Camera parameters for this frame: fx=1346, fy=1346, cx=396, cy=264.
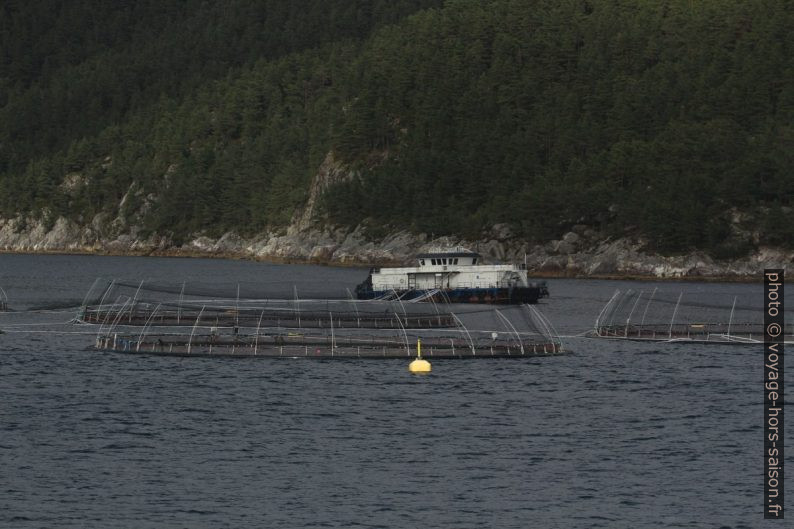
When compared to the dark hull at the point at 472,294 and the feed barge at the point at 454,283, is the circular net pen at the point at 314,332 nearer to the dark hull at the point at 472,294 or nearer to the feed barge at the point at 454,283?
the dark hull at the point at 472,294

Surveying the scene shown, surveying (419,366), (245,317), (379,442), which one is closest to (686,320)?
(245,317)

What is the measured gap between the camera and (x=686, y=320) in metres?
128

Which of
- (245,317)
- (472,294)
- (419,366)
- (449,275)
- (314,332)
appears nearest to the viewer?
(419,366)

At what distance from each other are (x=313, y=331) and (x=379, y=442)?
4875cm

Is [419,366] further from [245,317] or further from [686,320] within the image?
[686,320]

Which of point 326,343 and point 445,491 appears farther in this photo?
point 326,343

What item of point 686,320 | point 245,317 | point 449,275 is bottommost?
point 686,320

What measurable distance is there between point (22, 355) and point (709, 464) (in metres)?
55.1

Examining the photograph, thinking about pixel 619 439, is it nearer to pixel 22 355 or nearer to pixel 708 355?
pixel 708 355

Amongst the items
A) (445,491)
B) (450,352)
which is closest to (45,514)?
(445,491)

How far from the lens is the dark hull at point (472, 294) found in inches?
5714

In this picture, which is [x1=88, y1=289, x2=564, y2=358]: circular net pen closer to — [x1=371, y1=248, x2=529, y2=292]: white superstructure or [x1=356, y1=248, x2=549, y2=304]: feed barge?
[x1=356, y1=248, x2=549, y2=304]: feed barge

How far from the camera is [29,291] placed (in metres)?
171

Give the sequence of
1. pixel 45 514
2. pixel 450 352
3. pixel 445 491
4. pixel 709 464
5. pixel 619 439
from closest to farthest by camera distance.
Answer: pixel 45 514
pixel 445 491
pixel 709 464
pixel 619 439
pixel 450 352
